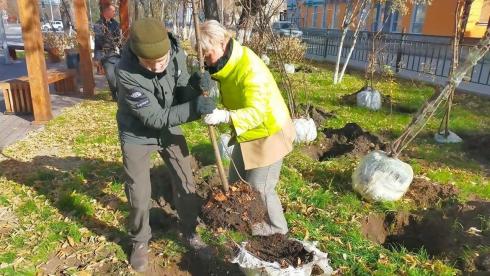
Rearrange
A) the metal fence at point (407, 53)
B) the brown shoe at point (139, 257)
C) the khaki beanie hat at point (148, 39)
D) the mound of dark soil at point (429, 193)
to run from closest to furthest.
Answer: the khaki beanie hat at point (148, 39) → the brown shoe at point (139, 257) → the mound of dark soil at point (429, 193) → the metal fence at point (407, 53)

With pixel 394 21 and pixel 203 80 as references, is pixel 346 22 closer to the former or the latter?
pixel 203 80

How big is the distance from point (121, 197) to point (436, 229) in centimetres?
305

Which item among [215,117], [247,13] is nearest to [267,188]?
[215,117]

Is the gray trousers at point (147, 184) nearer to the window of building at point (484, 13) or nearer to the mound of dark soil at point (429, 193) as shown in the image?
the mound of dark soil at point (429, 193)

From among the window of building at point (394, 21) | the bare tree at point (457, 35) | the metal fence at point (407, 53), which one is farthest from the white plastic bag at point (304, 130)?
the window of building at point (394, 21)

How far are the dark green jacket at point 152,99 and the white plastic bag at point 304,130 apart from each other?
2.88m

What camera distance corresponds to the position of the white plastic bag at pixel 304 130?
17.9 ft

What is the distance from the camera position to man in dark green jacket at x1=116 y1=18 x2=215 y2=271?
229cm

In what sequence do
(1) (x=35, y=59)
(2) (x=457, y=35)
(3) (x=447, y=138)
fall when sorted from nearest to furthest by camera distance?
(2) (x=457, y=35), (3) (x=447, y=138), (1) (x=35, y=59)

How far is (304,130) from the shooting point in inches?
215

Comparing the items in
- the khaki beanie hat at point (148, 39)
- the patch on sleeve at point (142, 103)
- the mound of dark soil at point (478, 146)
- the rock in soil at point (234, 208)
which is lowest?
the mound of dark soil at point (478, 146)

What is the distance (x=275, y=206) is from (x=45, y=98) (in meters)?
5.18

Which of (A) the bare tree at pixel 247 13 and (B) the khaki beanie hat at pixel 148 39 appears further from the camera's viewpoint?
(A) the bare tree at pixel 247 13

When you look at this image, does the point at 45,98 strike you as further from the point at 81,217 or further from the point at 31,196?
the point at 81,217
